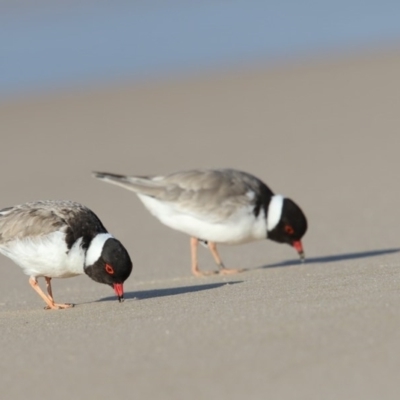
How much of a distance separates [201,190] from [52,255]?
2600 millimetres

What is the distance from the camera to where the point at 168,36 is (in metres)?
25.5

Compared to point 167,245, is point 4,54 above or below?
above

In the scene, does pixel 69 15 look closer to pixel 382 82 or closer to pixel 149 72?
pixel 149 72

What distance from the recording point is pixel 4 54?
24.7 metres

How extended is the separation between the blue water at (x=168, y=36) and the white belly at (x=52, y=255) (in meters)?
14.1

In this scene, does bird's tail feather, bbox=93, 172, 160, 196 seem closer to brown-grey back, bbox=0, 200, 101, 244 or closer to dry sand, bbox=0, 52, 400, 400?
dry sand, bbox=0, 52, 400, 400

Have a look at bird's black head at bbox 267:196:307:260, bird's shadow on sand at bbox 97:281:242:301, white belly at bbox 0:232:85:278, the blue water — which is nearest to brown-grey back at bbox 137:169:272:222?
bird's black head at bbox 267:196:307:260

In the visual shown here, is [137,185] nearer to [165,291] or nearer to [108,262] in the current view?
[165,291]

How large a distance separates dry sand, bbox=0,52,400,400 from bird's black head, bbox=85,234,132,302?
200 mm

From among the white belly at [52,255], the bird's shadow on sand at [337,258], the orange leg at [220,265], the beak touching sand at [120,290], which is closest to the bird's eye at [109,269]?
the beak touching sand at [120,290]

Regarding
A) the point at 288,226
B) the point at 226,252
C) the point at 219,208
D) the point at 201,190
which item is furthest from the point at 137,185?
the point at 226,252

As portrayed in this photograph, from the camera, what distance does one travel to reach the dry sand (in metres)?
5.14

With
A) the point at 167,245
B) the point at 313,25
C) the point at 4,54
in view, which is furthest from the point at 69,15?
the point at 167,245

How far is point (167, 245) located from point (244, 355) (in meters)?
5.93
